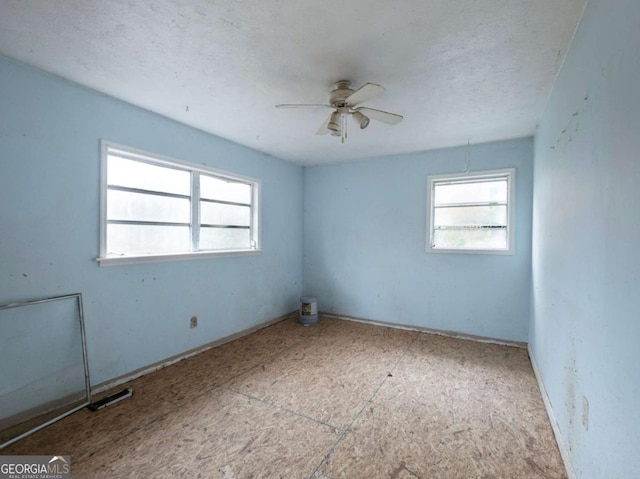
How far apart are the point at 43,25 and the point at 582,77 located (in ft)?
10.0

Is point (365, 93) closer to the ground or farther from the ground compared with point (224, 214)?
farther from the ground

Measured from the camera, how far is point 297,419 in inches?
84.7

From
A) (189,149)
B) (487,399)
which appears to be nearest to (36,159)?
(189,149)

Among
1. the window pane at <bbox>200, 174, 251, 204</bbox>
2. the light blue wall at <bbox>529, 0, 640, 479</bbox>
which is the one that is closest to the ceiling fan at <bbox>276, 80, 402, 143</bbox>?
the light blue wall at <bbox>529, 0, 640, 479</bbox>

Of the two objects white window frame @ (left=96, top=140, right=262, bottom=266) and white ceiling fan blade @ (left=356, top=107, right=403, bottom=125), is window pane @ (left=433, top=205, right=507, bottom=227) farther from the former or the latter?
white window frame @ (left=96, top=140, right=262, bottom=266)

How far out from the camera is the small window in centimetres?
364

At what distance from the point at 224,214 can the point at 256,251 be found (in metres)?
0.70

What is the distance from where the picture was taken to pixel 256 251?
4121 mm

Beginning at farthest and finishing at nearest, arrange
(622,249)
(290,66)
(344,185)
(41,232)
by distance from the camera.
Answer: (344,185) → (41,232) → (290,66) → (622,249)

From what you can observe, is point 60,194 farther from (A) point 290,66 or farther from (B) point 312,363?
(B) point 312,363

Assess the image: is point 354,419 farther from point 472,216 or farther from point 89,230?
point 472,216

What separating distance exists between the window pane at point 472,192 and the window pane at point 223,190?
2.73 metres

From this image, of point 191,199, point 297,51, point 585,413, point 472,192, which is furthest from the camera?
point 472,192

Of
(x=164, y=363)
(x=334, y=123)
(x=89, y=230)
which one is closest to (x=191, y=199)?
(x=89, y=230)
